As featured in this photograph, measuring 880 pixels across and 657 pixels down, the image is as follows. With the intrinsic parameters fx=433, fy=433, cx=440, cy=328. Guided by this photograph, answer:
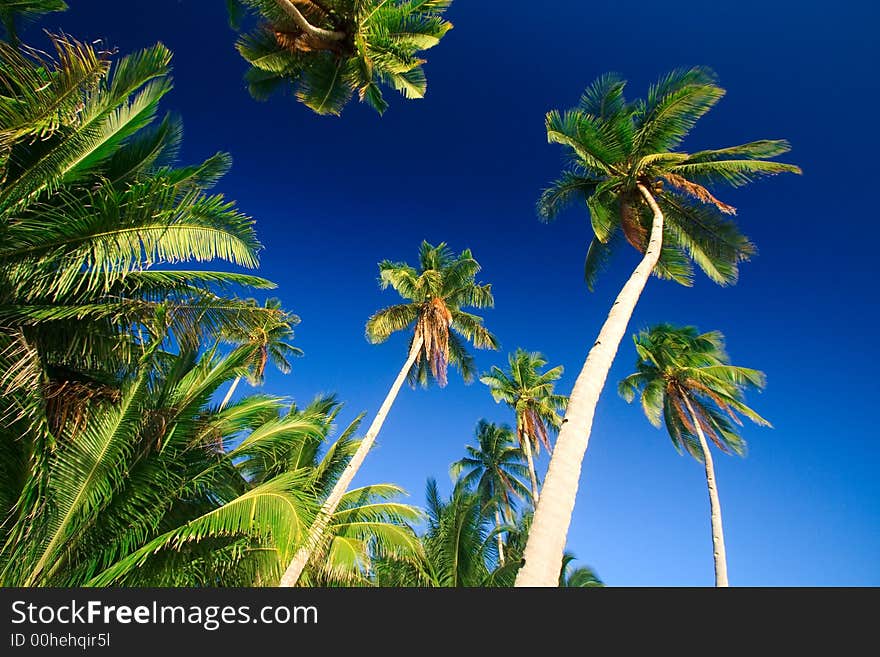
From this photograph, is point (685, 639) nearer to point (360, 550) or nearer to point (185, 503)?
Result: point (185, 503)

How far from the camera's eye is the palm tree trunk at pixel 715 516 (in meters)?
16.2

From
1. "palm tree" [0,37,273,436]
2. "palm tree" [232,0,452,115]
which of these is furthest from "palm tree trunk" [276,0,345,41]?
"palm tree" [0,37,273,436]

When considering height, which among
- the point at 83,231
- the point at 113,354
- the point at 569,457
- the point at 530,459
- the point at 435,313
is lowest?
the point at 569,457

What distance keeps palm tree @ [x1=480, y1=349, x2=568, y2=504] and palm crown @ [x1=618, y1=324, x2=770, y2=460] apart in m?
5.55

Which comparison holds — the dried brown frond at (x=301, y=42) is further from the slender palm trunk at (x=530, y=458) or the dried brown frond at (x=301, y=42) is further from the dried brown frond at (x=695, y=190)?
the slender palm trunk at (x=530, y=458)

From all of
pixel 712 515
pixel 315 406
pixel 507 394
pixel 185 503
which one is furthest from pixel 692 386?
pixel 185 503

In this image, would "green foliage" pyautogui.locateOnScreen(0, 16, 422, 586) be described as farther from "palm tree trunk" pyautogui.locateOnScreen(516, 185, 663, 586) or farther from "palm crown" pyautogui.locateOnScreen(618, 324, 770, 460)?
"palm crown" pyautogui.locateOnScreen(618, 324, 770, 460)

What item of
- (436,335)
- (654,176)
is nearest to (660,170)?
(654,176)

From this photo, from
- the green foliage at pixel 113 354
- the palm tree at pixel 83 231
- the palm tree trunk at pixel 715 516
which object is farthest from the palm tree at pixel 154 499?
the palm tree trunk at pixel 715 516

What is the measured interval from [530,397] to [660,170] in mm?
18531

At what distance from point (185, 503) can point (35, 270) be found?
3.88 meters

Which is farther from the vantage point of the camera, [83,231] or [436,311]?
[436,311]

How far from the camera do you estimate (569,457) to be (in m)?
5.97

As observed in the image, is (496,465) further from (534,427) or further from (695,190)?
(695,190)
